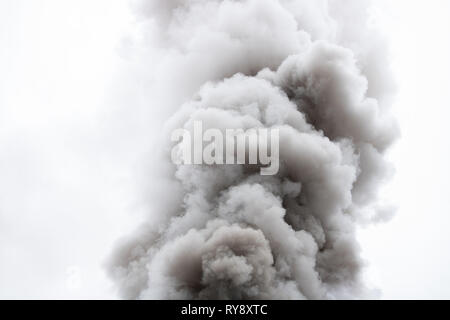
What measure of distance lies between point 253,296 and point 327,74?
9.62 m

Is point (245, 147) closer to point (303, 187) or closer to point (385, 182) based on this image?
point (303, 187)

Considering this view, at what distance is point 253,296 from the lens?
35.3ft

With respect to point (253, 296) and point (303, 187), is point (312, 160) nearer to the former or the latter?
point (303, 187)

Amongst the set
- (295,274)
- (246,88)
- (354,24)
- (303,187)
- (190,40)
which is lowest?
(295,274)

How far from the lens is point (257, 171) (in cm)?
1430

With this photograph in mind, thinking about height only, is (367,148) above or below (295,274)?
above

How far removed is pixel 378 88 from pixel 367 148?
6.29m

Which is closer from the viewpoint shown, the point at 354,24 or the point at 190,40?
the point at 190,40

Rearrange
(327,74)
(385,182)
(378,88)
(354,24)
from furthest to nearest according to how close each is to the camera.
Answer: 1. (354,24)
2. (378,88)
3. (385,182)
4. (327,74)

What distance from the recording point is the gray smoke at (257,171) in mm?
11336

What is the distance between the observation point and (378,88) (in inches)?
888

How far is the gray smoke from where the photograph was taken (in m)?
11.3
